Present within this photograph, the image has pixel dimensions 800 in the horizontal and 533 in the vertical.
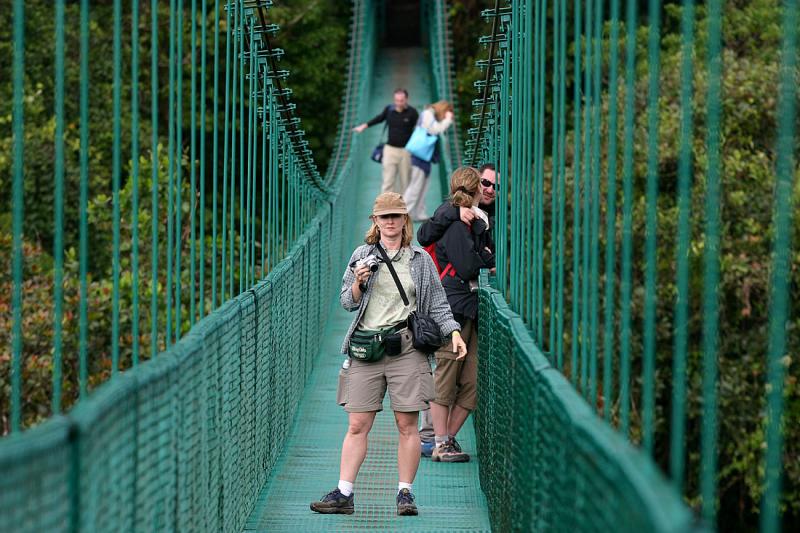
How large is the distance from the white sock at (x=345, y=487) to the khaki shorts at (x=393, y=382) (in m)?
0.33

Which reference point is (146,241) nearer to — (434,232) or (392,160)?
(392,160)

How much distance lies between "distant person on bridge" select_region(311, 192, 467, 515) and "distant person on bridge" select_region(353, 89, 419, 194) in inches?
307

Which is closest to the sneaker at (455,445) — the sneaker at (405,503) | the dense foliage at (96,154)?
the sneaker at (405,503)

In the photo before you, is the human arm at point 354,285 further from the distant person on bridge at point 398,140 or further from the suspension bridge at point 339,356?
the distant person on bridge at point 398,140

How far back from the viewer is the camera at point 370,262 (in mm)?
5325

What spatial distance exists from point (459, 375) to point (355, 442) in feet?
4.14

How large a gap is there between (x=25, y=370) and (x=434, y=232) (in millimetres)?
8690

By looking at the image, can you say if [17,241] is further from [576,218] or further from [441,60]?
[441,60]

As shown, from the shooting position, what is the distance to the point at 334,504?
569cm

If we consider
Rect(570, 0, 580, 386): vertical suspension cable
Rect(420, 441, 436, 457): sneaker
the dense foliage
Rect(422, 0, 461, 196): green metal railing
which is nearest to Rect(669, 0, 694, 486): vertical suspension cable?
Rect(570, 0, 580, 386): vertical suspension cable

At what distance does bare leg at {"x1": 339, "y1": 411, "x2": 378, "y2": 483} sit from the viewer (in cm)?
546

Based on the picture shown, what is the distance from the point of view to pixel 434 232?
6.43 metres

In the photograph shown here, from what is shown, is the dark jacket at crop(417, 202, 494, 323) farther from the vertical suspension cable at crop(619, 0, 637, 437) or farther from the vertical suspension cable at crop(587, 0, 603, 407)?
the vertical suspension cable at crop(619, 0, 637, 437)

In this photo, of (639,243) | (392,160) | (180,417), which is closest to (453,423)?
(180,417)
